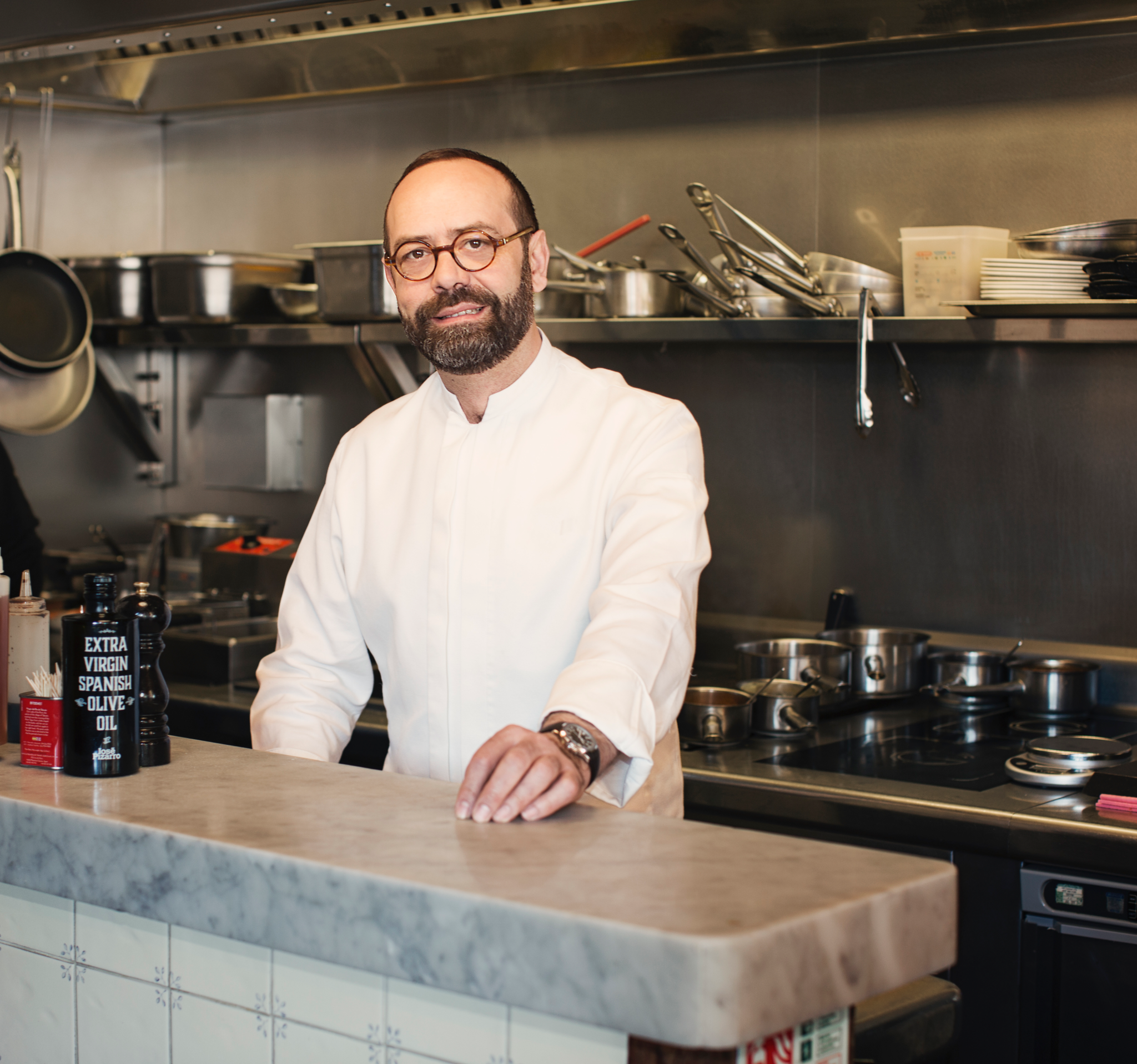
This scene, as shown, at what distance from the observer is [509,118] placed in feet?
10.5

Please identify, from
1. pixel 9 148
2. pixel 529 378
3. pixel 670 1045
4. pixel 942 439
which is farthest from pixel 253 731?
pixel 9 148

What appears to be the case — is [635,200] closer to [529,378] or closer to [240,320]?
[240,320]

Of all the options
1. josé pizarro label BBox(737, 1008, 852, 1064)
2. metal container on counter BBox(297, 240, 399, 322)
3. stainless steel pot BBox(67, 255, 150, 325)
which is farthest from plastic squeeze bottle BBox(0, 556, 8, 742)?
stainless steel pot BBox(67, 255, 150, 325)

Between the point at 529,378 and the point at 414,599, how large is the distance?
12.3 inches

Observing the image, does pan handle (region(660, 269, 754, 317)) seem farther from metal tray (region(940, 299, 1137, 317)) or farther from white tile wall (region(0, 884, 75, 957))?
white tile wall (region(0, 884, 75, 957))

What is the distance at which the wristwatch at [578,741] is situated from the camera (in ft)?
4.02

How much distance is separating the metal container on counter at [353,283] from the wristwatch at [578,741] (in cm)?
178

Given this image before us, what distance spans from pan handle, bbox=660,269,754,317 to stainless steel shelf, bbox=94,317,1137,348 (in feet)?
0.07

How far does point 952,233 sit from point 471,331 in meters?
1.11

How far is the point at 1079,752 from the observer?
6.80 feet

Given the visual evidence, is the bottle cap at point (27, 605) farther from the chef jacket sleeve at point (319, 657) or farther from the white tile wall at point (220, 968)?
the white tile wall at point (220, 968)

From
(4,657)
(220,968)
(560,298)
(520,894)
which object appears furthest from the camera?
(560,298)

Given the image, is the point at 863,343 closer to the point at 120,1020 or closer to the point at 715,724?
the point at 715,724

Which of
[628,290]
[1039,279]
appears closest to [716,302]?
[628,290]
